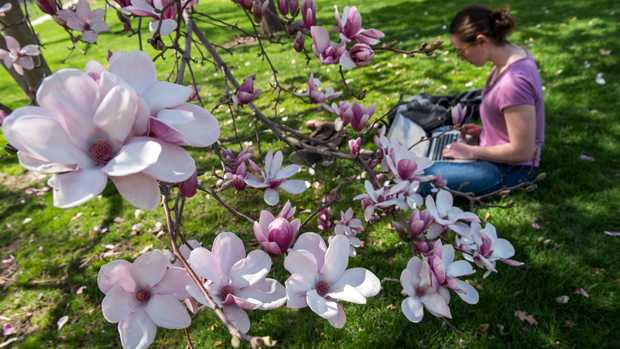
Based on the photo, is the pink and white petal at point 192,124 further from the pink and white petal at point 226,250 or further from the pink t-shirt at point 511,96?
the pink t-shirt at point 511,96

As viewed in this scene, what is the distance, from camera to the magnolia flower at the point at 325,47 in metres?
0.95

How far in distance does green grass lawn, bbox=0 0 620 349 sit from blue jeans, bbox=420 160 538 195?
141 millimetres

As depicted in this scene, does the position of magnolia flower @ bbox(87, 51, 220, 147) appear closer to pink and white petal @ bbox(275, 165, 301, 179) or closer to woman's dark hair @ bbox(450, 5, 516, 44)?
pink and white petal @ bbox(275, 165, 301, 179)

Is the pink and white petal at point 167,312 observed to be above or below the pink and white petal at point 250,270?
below

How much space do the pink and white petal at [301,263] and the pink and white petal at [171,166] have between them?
9.3 inches

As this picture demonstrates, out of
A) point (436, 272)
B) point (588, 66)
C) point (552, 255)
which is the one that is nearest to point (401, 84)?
point (588, 66)

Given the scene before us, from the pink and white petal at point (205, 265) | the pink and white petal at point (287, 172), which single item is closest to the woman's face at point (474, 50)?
the pink and white petal at point (287, 172)

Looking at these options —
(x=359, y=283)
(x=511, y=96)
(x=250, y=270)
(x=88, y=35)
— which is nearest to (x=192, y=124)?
(x=250, y=270)

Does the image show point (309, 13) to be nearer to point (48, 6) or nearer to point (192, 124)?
point (192, 124)

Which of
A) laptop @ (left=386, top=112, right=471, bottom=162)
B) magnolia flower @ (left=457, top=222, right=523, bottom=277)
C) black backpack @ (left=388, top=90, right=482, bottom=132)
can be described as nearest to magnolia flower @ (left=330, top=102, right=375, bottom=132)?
magnolia flower @ (left=457, top=222, right=523, bottom=277)

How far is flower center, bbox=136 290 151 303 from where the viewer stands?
0.66 metres

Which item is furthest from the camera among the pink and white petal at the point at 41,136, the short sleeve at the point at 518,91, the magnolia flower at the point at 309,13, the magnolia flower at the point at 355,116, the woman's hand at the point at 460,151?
the woman's hand at the point at 460,151

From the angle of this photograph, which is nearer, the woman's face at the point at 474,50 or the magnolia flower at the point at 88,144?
the magnolia flower at the point at 88,144

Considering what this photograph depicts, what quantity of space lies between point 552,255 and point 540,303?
0.33 metres
